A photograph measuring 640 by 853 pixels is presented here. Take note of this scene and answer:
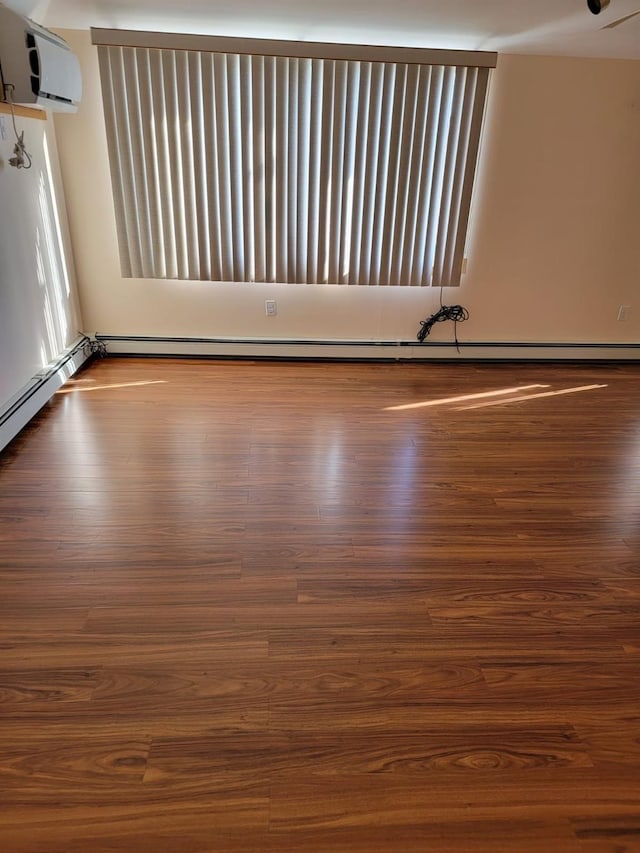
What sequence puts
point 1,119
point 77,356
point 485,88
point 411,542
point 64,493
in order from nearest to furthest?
point 411,542, point 64,493, point 1,119, point 485,88, point 77,356

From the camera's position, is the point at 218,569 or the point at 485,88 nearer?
the point at 218,569

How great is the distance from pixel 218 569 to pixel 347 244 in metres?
2.61

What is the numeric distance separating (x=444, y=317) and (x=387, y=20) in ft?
6.13

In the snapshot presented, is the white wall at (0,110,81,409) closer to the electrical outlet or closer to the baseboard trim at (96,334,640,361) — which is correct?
the baseboard trim at (96,334,640,361)

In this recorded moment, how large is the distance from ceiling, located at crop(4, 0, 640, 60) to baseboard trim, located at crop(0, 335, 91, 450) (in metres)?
1.87

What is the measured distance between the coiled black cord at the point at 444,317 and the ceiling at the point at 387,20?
1.61 m

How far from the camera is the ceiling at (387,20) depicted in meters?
3.04

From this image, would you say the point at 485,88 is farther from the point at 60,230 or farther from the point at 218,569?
the point at 218,569

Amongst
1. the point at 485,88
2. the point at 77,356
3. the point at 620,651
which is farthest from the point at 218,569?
the point at 485,88

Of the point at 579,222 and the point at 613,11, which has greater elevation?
the point at 613,11

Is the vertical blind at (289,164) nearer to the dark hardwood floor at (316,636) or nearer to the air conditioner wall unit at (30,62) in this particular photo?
the air conditioner wall unit at (30,62)

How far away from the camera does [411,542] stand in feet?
7.39

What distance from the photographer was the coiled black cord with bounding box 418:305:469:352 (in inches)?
164

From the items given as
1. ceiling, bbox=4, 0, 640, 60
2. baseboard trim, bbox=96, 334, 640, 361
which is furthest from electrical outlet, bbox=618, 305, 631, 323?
ceiling, bbox=4, 0, 640, 60
